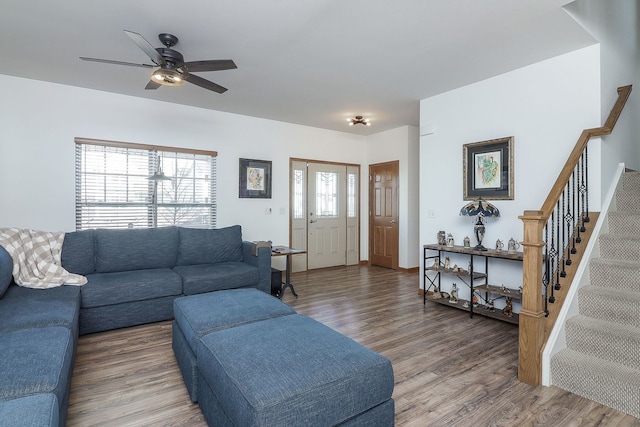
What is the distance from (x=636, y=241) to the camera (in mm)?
2670

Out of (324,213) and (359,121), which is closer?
(359,121)

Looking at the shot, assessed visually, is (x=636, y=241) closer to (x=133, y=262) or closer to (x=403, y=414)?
(x=403, y=414)

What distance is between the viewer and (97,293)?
311 centimetres

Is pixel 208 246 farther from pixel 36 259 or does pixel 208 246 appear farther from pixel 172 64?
pixel 172 64

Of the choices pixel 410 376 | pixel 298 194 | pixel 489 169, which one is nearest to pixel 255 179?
pixel 298 194

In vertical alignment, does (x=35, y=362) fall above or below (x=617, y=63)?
below

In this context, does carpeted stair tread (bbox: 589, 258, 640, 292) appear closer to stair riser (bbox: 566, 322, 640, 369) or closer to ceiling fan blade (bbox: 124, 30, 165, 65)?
stair riser (bbox: 566, 322, 640, 369)

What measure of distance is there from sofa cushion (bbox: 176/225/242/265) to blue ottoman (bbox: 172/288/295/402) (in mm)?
1660

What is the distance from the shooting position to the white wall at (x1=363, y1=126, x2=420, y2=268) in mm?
6031

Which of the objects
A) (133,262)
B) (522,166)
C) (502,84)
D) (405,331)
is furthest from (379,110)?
(133,262)

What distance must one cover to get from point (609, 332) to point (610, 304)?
11.0 inches

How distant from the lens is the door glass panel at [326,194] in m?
6.29

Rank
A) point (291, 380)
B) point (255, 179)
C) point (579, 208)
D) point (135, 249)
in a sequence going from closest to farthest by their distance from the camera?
1. point (291, 380)
2. point (579, 208)
3. point (135, 249)
4. point (255, 179)

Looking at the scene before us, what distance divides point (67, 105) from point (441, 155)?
473 cm
